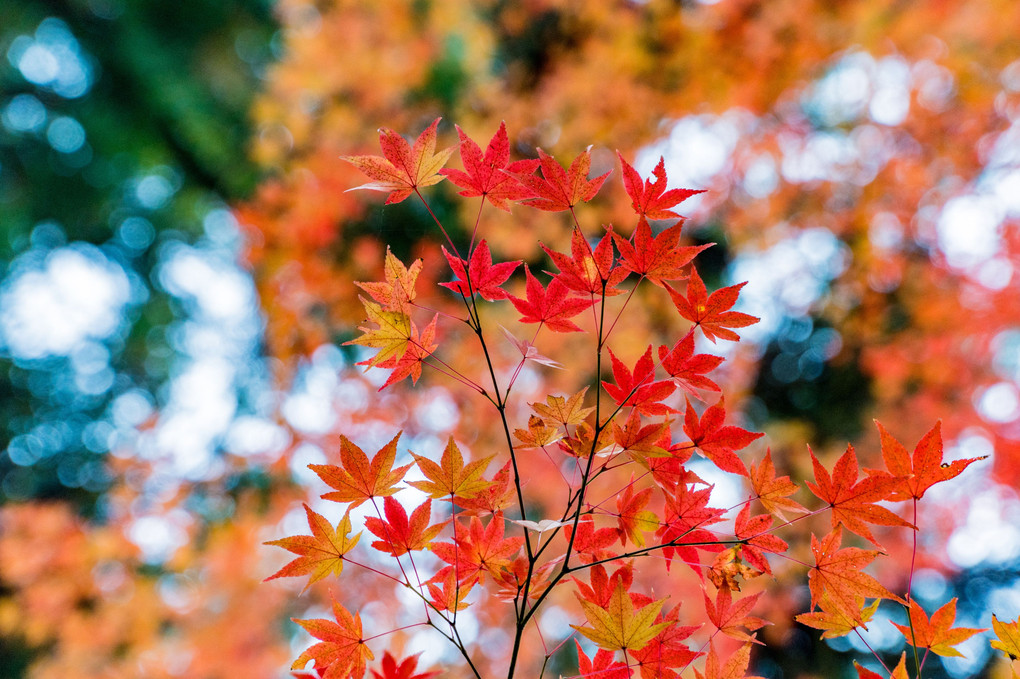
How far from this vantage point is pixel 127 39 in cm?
385

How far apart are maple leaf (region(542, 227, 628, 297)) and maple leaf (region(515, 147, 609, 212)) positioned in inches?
1.2

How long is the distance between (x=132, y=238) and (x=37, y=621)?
119 inches

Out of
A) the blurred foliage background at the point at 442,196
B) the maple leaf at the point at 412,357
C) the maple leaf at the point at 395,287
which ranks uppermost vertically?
the maple leaf at the point at 395,287

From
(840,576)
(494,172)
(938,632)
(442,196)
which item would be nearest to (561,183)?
(494,172)

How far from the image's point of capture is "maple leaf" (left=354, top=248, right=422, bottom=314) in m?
0.48

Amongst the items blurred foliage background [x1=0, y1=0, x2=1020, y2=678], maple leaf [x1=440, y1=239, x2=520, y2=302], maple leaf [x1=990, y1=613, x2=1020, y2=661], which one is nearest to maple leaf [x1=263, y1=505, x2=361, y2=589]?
maple leaf [x1=440, y1=239, x2=520, y2=302]

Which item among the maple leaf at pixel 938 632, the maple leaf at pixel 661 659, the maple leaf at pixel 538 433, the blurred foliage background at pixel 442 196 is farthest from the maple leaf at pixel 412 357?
the blurred foliage background at pixel 442 196

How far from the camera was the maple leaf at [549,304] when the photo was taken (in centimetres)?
53

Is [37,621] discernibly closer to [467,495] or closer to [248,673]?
[248,673]

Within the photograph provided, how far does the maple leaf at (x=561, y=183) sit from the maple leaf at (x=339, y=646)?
0.40 m

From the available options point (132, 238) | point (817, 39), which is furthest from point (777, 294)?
point (132, 238)

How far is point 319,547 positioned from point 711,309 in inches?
15.9

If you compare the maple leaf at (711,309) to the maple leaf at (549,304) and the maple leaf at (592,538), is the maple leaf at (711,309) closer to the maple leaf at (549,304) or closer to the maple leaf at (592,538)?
the maple leaf at (549,304)

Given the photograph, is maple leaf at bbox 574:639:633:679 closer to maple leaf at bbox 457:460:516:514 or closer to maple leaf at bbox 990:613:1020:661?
maple leaf at bbox 457:460:516:514
